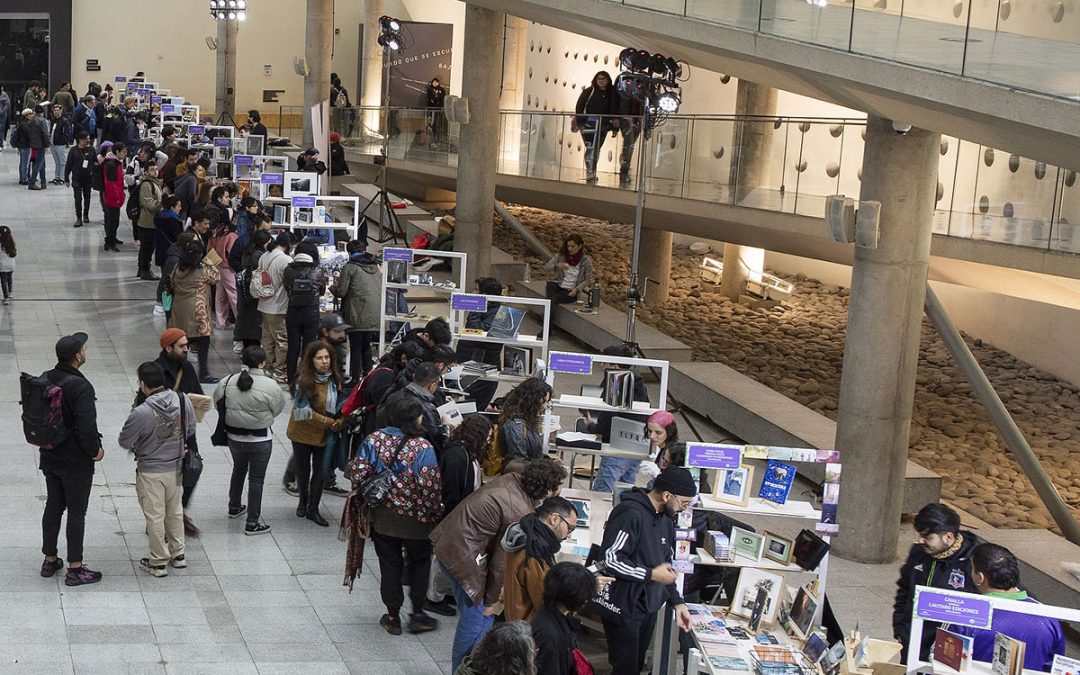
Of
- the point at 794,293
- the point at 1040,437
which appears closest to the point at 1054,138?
the point at 1040,437

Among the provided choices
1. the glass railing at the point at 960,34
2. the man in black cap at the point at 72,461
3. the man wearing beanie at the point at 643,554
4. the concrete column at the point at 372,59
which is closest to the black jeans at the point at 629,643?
Result: the man wearing beanie at the point at 643,554

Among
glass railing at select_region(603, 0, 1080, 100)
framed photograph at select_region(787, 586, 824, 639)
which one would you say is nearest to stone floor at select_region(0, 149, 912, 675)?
framed photograph at select_region(787, 586, 824, 639)

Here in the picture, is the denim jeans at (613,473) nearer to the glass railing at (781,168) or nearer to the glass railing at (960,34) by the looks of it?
the glass railing at (960,34)

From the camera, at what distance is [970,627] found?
6.20 meters

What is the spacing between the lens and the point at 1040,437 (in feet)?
54.2

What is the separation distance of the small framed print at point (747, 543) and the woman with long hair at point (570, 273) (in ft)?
33.8

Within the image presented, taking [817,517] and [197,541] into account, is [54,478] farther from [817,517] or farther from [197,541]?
[817,517]

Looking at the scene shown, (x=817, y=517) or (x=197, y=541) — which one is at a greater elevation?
(x=817, y=517)

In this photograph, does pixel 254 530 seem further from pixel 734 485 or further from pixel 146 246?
pixel 146 246

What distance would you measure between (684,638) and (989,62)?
404 cm

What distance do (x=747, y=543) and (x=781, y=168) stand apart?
28.7 ft

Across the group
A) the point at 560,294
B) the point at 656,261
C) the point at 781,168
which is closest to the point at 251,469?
the point at 781,168

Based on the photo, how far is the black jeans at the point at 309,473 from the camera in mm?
10016

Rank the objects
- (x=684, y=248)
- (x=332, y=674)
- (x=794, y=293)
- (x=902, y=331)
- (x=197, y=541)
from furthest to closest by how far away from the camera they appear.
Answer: (x=684, y=248) < (x=794, y=293) < (x=902, y=331) < (x=197, y=541) < (x=332, y=674)
